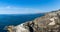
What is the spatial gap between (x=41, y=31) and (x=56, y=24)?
238 centimetres

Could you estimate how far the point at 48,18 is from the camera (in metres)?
24.4

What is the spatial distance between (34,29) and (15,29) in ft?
9.93

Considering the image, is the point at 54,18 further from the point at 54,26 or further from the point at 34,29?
the point at 34,29

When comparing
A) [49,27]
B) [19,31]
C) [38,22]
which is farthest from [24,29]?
[49,27]

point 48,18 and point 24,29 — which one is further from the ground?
point 48,18

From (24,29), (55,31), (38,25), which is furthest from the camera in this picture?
(24,29)

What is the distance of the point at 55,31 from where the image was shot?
22641mm

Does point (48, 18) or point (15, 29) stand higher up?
point (48, 18)

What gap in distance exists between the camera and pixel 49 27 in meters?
23.0

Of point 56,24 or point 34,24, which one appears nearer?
point 56,24

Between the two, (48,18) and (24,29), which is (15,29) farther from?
(48,18)

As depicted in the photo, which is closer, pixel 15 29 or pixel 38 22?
pixel 38 22

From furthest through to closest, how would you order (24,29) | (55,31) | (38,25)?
(24,29)
(38,25)
(55,31)

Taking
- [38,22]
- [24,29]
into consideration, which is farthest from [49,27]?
[24,29]
